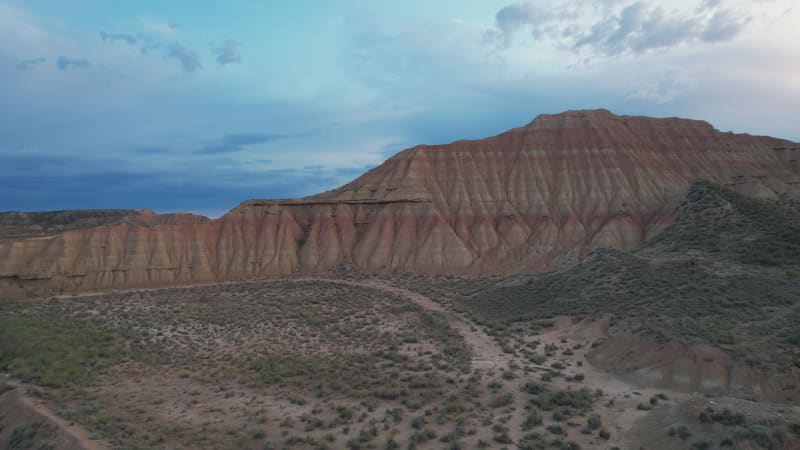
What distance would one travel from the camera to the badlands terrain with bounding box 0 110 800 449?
15.7 m

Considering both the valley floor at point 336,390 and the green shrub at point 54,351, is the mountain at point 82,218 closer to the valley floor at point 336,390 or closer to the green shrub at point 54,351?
the green shrub at point 54,351

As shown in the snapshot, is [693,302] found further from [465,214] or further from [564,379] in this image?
[465,214]

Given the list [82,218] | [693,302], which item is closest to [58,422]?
[693,302]

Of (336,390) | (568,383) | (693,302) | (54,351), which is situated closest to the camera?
(568,383)

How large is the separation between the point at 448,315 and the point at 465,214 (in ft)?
109

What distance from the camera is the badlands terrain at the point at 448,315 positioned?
15.7m

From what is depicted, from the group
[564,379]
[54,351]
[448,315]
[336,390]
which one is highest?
[54,351]

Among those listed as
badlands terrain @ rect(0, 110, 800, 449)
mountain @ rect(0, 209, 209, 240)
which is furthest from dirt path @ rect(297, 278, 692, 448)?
mountain @ rect(0, 209, 209, 240)

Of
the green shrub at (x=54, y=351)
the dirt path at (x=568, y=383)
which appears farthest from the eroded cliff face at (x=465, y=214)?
the dirt path at (x=568, y=383)

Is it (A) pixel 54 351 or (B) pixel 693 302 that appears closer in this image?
(B) pixel 693 302

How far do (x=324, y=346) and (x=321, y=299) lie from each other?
14013 mm

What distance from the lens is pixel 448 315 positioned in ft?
107

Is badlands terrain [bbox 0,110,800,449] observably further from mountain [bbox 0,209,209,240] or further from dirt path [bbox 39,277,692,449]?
mountain [bbox 0,209,209,240]

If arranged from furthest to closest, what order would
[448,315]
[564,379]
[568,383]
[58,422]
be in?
A: [448,315], [564,379], [568,383], [58,422]
